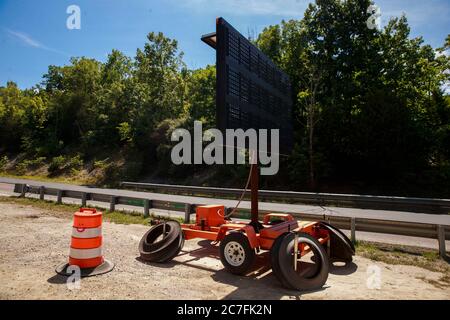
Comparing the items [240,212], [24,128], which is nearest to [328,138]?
[240,212]

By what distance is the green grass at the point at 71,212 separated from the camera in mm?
11020

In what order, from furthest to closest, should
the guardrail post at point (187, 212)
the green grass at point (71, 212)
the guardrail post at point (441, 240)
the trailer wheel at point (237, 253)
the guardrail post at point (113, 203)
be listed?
the guardrail post at point (113, 203)
the green grass at point (71, 212)
the guardrail post at point (187, 212)
the guardrail post at point (441, 240)
the trailer wheel at point (237, 253)

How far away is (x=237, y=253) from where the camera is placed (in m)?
5.57

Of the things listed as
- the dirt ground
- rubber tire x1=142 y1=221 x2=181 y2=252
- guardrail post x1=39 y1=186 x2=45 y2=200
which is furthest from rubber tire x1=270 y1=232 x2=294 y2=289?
guardrail post x1=39 y1=186 x2=45 y2=200

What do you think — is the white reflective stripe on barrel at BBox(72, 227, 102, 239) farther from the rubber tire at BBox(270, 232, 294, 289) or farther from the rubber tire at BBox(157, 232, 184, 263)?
the rubber tire at BBox(270, 232, 294, 289)

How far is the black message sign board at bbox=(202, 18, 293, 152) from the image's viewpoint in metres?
5.76

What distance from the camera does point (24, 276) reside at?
16.9ft

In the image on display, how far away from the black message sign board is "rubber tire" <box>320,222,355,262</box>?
289 cm

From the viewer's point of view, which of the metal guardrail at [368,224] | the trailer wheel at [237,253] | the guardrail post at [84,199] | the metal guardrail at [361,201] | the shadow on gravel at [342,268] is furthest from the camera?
the guardrail post at [84,199]

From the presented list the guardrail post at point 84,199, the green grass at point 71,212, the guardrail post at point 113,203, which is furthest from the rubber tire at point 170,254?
the guardrail post at point 84,199

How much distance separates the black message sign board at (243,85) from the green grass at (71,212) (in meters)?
4.55

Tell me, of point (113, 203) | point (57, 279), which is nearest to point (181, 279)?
point (57, 279)

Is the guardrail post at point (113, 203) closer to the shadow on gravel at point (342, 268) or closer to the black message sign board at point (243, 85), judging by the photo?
the black message sign board at point (243, 85)

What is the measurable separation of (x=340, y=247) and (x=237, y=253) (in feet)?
7.76
